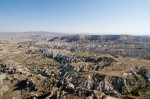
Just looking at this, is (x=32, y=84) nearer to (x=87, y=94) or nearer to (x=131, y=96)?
(x=87, y=94)

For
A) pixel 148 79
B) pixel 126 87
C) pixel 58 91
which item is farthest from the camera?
pixel 148 79

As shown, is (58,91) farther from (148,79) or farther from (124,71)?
(148,79)

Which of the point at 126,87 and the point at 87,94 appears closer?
the point at 87,94

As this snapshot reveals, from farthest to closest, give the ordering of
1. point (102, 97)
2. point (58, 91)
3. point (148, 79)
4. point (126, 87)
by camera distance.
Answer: point (148, 79), point (126, 87), point (58, 91), point (102, 97)

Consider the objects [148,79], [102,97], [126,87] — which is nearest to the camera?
[102,97]

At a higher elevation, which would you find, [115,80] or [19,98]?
[115,80]

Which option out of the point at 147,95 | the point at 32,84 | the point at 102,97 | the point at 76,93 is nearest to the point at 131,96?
the point at 147,95

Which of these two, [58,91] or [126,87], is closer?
[58,91]

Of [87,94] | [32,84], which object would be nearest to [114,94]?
[87,94]

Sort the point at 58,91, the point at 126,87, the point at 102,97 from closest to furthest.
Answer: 1. the point at 102,97
2. the point at 58,91
3. the point at 126,87
